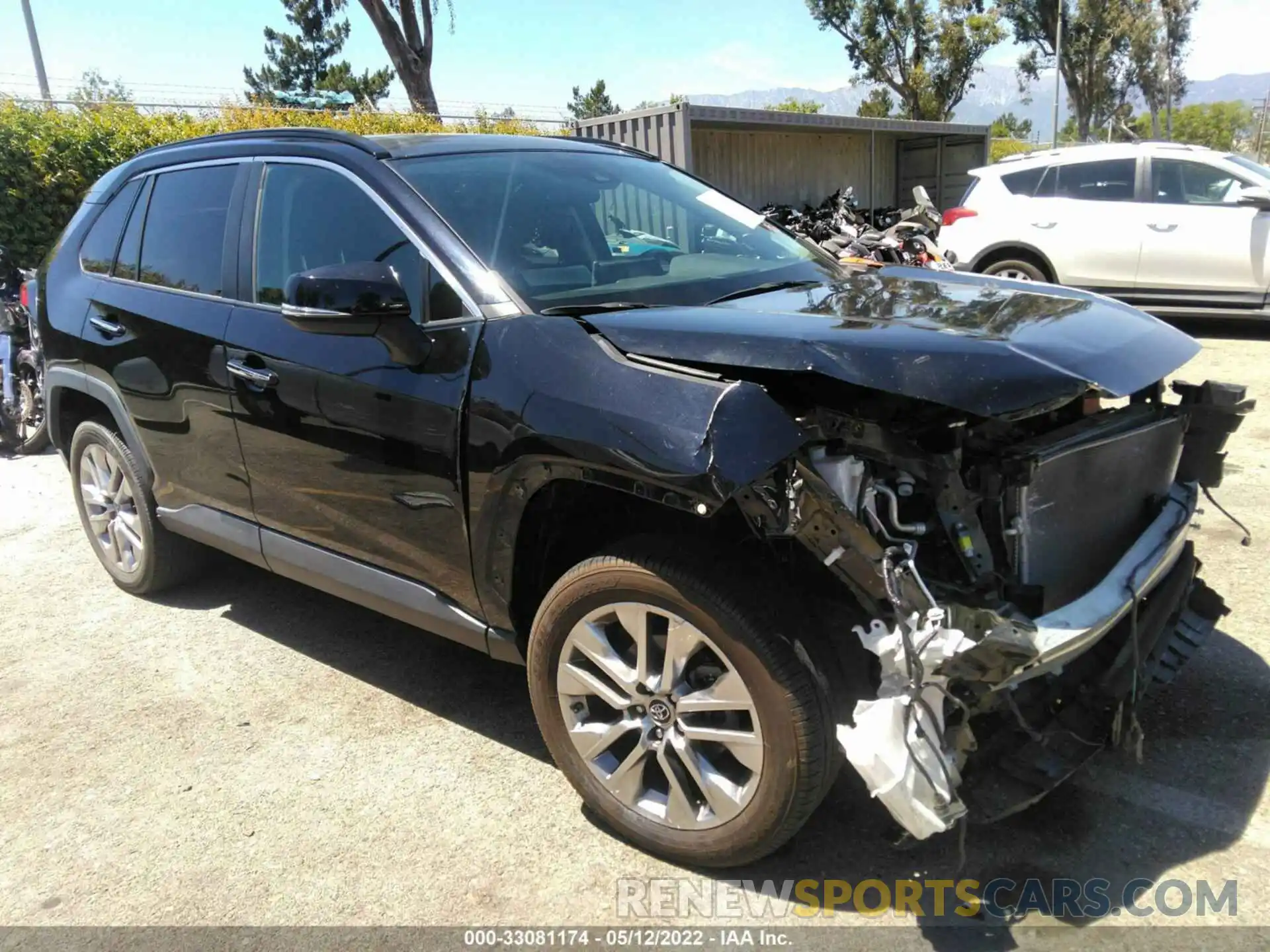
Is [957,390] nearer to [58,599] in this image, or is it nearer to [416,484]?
[416,484]

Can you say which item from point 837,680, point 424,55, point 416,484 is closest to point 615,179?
point 416,484

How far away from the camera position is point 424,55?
1980 centimetres

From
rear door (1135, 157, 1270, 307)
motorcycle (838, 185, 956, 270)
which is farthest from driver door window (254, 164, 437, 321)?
rear door (1135, 157, 1270, 307)

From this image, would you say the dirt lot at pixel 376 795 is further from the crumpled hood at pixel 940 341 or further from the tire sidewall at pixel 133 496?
the crumpled hood at pixel 940 341

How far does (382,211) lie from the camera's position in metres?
3.08

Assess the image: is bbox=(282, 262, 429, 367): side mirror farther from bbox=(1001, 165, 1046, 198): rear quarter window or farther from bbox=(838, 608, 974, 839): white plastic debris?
bbox=(1001, 165, 1046, 198): rear quarter window

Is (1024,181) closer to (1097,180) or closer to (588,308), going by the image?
(1097,180)

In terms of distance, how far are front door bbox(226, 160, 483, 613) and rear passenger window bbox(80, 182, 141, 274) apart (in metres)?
1.14

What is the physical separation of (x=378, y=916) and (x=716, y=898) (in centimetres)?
89

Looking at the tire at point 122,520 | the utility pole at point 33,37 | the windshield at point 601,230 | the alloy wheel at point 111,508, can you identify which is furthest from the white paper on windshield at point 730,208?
the utility pole at point 33,37

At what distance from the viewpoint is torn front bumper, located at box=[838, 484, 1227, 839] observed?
212cm

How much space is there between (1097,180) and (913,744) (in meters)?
9.49

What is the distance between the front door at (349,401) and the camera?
2.83m

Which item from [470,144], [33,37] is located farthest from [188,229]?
[33,37]
